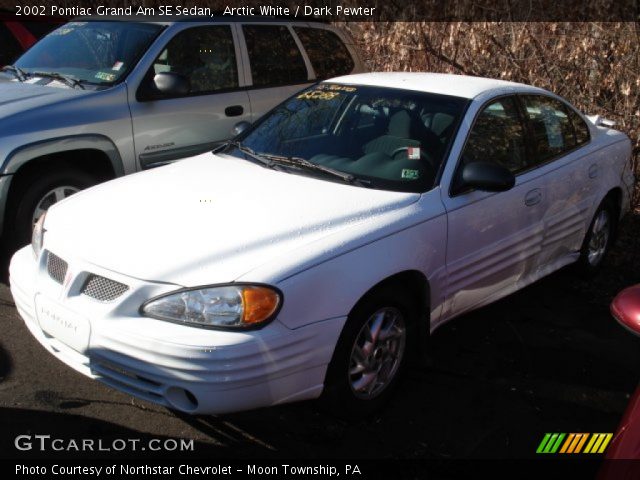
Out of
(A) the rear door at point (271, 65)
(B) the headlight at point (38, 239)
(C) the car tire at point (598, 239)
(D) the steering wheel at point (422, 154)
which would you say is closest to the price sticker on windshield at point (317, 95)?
(D) the steering wheel at point (422, 154)

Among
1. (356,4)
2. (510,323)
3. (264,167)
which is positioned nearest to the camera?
(264,167)

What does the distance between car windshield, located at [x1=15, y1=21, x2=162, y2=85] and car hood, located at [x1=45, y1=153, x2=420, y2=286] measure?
1927 mm

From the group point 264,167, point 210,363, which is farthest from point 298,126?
point 210,363

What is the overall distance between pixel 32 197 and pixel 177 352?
8.76ft

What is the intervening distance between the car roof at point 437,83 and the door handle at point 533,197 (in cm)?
70

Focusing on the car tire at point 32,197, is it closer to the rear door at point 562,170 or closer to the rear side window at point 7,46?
the rear door at point 562,170

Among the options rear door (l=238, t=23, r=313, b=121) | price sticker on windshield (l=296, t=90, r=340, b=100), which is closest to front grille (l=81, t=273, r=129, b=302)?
price sticker on windshield (l=296, t=90, r=340, b=100)

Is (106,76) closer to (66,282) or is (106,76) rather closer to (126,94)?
(126,94)

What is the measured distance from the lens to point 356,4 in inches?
419

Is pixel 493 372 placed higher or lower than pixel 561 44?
lower

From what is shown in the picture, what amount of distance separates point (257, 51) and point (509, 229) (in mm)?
3357

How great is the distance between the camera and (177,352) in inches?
118

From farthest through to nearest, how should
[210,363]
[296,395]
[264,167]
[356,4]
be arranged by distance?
[356,4] < [264,167] < [296,395] < [210,363]

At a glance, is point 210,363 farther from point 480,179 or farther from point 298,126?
point 298,126
